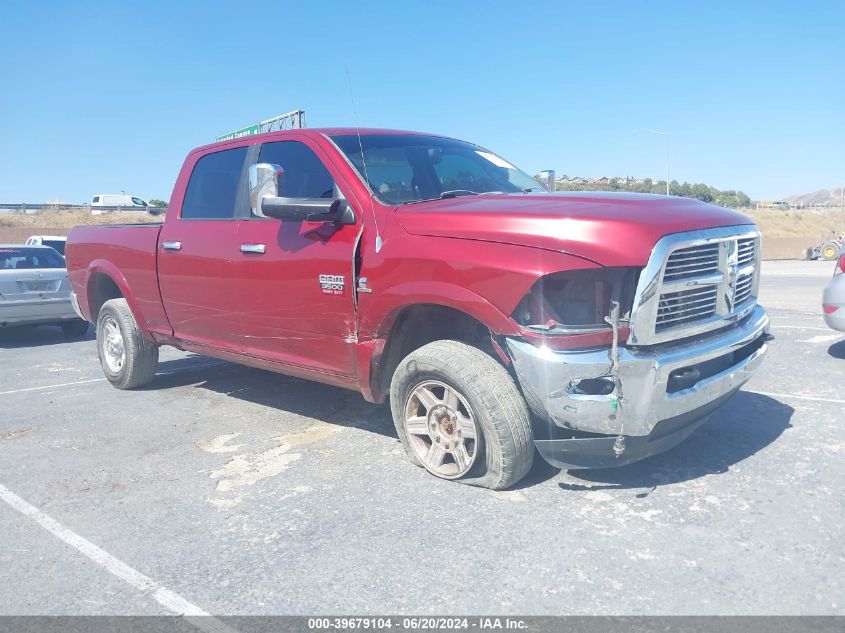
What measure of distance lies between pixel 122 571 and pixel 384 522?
3.86 ft

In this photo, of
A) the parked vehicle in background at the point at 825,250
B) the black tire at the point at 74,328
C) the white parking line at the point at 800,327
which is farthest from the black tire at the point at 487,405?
the parked vehicle in background at the point at 825,250

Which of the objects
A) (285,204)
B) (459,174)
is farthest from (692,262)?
(285,204)

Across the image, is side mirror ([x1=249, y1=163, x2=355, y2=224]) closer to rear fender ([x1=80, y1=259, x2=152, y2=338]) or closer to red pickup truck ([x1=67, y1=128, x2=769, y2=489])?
red pickup truck ([x1=67, y1=128, x2=769, y2=489])

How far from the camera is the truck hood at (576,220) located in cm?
316

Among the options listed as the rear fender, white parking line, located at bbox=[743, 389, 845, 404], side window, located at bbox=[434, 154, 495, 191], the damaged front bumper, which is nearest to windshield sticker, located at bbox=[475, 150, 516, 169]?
side window, located at bbox=[434, 154, 495, 191]

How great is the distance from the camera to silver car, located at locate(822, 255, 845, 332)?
648 cm

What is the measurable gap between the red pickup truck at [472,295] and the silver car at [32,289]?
5553 mm

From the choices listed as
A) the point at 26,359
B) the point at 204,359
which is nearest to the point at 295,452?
the point at 204,359

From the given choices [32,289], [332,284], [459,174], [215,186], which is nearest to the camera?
[332,284]

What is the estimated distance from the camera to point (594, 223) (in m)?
3.21

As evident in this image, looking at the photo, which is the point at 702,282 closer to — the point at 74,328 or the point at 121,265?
the point at 121,265

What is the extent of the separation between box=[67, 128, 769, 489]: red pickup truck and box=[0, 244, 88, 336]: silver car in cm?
555

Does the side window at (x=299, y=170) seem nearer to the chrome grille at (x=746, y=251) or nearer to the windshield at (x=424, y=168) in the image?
the windshield at (x=424, y=168)

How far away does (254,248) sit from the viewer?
15.3ft
